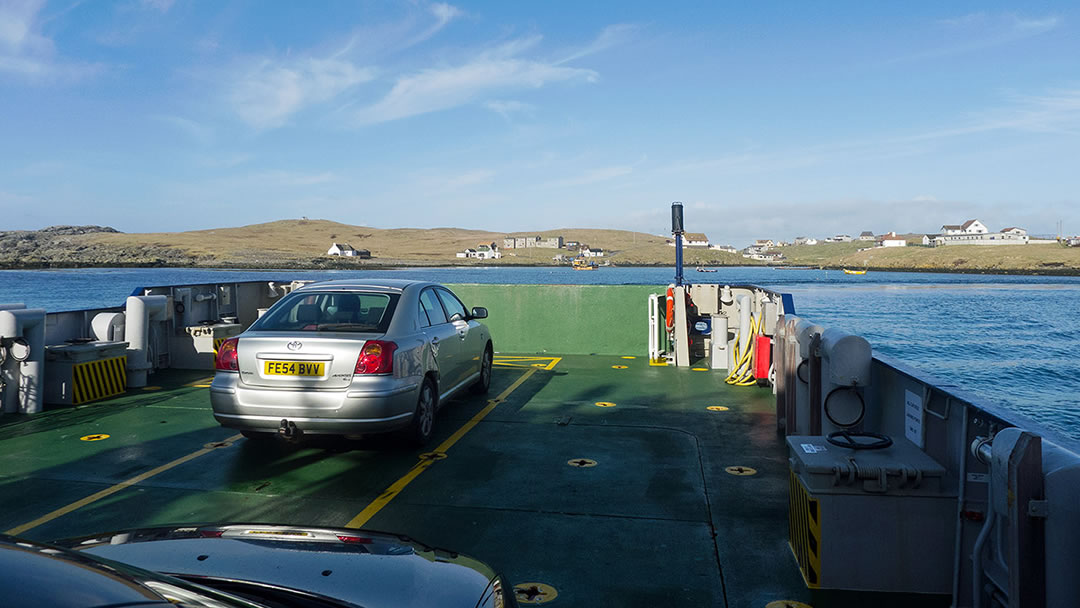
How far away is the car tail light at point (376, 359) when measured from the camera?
5543mm

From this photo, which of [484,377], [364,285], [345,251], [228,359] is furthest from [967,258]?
[228,359]

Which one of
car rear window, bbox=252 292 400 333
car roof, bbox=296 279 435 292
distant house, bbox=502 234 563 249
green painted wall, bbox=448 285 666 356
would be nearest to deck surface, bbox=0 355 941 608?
car rear window, bbox=252 292 400 333

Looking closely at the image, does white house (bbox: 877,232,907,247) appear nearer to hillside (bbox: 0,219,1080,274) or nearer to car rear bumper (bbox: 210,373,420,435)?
hillside (bbox: 0,219,1080,274)

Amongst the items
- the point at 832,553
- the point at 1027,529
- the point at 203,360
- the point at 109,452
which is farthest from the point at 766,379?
the point at 203,360

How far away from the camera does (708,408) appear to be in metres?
8.19

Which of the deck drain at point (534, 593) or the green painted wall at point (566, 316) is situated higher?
the green painted wall at point (566, 316)

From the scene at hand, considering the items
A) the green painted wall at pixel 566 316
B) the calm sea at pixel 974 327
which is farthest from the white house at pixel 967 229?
the green painted wall at pixel 566 316

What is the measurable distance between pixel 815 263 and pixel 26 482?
170275mm

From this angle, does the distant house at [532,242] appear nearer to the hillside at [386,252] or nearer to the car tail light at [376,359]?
the hillside at [386,252]

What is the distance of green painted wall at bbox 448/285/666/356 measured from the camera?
507 inches

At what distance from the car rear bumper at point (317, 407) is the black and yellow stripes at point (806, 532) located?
10.3 feet

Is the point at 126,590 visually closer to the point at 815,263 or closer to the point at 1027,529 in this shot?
the point at 1027,529

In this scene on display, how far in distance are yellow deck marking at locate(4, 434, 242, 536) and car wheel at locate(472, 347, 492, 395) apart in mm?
3027

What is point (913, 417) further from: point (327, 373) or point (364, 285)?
point (364, 285)
